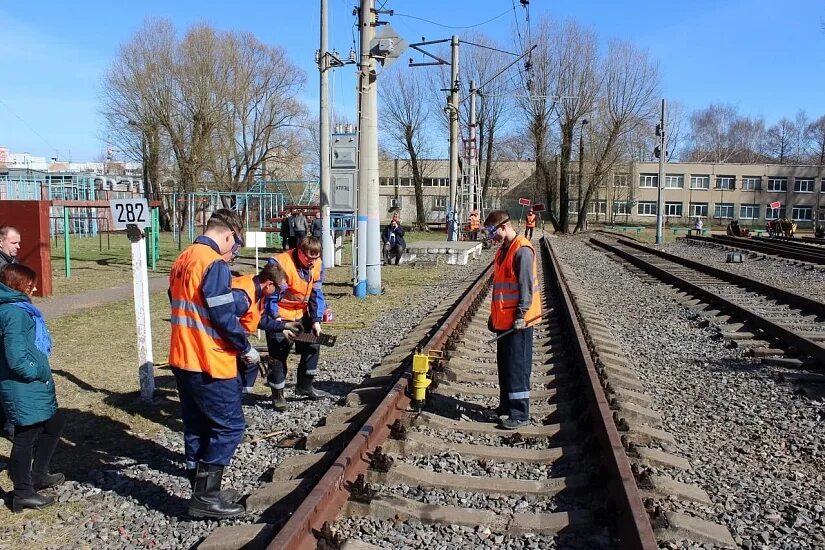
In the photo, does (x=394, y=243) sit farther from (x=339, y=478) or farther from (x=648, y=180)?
(x=648, y=180)

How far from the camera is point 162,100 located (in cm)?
4306

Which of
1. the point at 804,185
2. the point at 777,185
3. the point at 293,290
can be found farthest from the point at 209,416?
the point at 804,185

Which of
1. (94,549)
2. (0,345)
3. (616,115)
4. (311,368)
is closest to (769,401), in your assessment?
(311,368)

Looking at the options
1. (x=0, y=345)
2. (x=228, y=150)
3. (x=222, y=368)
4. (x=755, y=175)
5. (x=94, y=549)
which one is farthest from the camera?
(x=755, y=175)

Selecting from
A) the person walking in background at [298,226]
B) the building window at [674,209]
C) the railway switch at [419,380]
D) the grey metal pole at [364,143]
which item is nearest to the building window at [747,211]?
the building window at [674,209]

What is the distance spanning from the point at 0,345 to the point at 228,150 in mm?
45349

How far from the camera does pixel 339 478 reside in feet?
13.7

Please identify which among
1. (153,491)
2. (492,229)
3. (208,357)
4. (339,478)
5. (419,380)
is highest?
(492,229)

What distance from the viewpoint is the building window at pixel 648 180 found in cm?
9019

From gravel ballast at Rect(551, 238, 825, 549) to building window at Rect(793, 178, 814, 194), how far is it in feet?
299

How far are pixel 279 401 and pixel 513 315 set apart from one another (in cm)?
233

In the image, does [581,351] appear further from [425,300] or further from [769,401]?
[425,300]

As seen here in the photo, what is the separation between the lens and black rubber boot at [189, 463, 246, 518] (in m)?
4.14

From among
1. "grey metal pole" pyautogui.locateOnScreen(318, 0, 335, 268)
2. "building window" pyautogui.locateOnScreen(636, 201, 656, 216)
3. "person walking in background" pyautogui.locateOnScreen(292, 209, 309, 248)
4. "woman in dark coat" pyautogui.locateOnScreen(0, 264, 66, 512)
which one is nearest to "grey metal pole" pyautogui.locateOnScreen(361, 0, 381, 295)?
"grey metal pole" pyautogui.locateOnScreen(318, 0, 335, 268)
